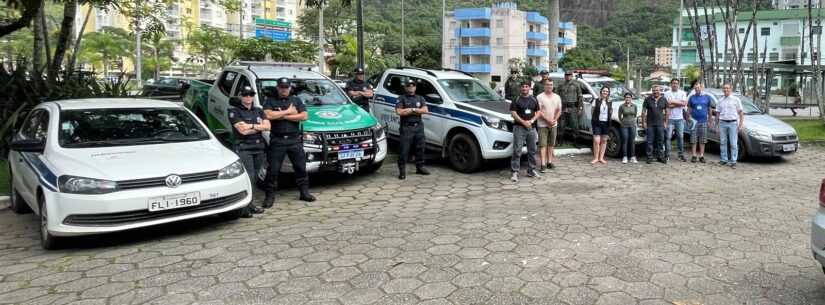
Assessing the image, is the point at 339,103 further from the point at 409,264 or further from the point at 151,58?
the point at 151,58

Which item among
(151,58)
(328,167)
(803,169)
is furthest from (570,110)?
(151,58)

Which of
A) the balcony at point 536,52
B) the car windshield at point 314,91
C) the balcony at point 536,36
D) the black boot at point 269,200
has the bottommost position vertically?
the black boot at point 269,200

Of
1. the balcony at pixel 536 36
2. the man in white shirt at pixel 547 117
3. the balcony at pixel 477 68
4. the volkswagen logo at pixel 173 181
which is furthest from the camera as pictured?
the balcony at pixel 536 36

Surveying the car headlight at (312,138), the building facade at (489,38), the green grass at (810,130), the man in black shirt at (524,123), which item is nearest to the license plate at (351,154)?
the car headlight at (312,138)

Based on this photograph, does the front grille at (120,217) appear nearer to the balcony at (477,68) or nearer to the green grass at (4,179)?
the green grass at (4,179)

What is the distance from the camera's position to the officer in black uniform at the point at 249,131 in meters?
6.81

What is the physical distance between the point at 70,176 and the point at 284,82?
2799 millimetres

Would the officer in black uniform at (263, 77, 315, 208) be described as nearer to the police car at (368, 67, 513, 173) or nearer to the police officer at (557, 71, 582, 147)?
the police car at (368, 67, 513, 173)

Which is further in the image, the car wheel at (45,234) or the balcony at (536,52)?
the balcony at (536,52)

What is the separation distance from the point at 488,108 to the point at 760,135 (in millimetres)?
5576

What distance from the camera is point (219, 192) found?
571 cm

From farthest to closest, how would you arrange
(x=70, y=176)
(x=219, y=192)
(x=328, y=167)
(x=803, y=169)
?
(x=803, y=169)
(x=328, y=167)
(x=219, y=192)
(x=70, y=176)

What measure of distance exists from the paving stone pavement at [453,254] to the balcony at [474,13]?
7340 centimetres

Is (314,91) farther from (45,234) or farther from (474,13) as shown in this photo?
(474,13)
